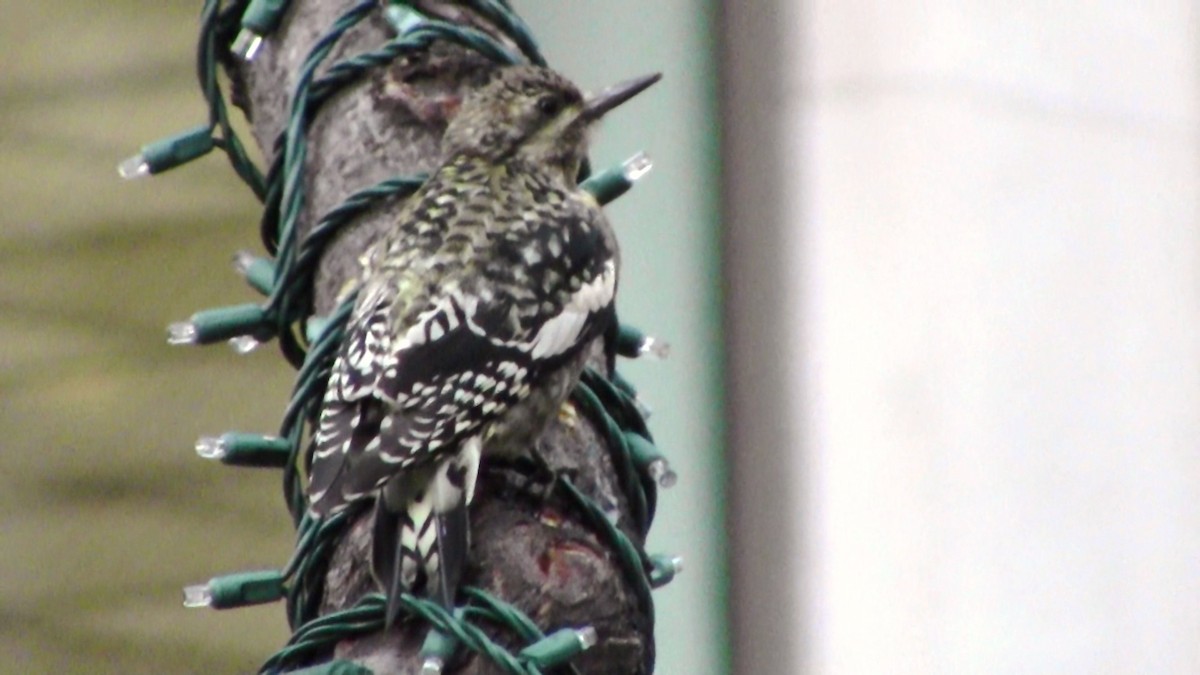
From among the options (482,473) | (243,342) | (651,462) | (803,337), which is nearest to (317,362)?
(243,342)

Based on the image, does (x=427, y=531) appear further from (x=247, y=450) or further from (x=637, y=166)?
(x=637, y=166)

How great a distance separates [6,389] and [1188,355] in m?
2.47

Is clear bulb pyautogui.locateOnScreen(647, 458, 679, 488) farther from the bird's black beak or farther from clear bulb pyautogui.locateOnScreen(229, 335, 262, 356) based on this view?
the bird's black beak

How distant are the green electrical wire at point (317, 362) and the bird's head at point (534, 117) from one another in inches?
2.9

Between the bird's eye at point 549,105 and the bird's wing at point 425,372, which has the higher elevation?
the bird's eye at point 549,105

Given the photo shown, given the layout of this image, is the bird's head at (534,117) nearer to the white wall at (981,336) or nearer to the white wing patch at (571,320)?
the white wing patch at (571,320)

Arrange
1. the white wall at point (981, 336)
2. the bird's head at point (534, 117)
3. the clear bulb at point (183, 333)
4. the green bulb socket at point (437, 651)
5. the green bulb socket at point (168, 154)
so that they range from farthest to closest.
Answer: the white wall at point (981, 336)
the bird's head at point (534, 117)
the green bulb socket at point (168, 154)
the clear bulb at point (183, 333)
the green bulb socket at point (437, 651)

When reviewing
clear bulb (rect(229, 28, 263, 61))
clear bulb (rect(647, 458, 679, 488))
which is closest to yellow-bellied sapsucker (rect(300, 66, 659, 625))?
clear bulb (rect(647, 458, 679, 488))

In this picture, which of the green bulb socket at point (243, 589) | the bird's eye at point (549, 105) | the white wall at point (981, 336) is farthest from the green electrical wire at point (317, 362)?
the white wall at point (981, 336)

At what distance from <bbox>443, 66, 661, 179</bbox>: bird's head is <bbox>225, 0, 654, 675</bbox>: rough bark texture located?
0.28ft

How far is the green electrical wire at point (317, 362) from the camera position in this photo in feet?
4.94

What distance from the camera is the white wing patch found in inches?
68.4

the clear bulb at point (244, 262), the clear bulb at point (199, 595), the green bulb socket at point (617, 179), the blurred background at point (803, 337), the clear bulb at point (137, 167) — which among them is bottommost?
the blurred background at point (803, 337)

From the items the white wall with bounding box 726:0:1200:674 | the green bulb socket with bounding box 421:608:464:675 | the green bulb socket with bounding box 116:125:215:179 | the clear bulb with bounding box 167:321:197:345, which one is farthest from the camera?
the white wall with bounding box 726:0:1200:674
